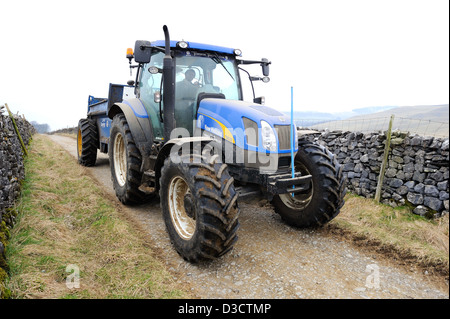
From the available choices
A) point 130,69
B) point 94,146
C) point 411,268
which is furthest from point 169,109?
point 94,146

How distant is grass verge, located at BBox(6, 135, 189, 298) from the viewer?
2.79 metres

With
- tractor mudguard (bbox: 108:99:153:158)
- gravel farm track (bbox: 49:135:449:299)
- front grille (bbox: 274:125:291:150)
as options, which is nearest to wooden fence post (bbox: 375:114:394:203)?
gravel farm track (bbox: 49:135:449:299)

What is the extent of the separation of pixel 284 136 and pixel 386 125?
4111 millimetres

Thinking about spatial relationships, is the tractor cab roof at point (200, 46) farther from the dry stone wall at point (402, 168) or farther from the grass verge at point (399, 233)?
the grass verge at point (399, 233)

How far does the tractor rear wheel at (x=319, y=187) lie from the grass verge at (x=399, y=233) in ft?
1.53

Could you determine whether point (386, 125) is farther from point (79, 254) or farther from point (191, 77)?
point (79, 254)

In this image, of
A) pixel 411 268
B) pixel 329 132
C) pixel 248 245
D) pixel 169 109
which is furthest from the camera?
pixel 329 132

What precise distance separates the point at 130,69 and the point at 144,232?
315cm

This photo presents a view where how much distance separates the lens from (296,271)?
10.8ft

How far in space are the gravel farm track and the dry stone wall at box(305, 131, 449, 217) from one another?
168 cm

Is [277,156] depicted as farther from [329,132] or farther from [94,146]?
[94,146]

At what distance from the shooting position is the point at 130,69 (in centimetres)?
556

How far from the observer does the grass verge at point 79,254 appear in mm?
2791

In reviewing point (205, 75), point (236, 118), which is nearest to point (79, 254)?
point (236, 118)
